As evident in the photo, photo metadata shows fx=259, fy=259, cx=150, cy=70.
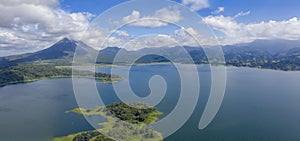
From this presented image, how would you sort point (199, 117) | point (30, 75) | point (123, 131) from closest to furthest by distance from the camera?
point (123, 131) < point (199, 117) < point (30, 75)

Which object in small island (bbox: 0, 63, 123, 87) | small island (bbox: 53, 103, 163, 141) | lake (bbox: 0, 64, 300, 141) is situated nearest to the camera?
small island (bbox: 53, 103, 163, 141)

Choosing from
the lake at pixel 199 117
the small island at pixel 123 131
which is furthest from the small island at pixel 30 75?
the small island at pixel 123 131

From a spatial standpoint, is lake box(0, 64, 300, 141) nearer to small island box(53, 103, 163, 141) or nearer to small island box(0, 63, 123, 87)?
small island box(53, 103, 163, 141)

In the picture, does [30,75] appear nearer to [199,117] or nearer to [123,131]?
[123,131]

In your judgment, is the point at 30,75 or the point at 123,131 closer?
the point at 123,131

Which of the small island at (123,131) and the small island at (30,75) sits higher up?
the small island at (30,75)

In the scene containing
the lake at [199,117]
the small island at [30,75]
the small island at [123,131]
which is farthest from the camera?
the small island at [30,75]

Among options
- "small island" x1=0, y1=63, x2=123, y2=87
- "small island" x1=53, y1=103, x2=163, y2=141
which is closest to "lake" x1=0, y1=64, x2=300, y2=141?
"small island" x1=53, y1=103, x2=163, y2=141

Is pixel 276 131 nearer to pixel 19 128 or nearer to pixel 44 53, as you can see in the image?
pixel 19 128

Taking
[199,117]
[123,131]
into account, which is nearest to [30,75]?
[123,131]

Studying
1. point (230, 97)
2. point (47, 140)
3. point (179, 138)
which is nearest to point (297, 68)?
point (230, 97)

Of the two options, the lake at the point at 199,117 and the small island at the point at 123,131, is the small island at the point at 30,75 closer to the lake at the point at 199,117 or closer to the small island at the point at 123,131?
the lake at the point at 199,117
